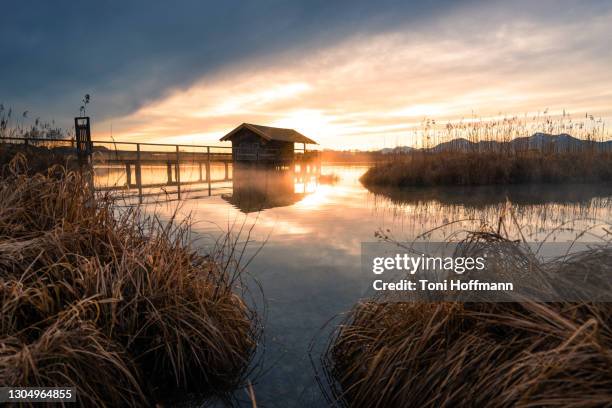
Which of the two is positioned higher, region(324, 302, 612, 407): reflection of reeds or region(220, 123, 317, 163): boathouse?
region(220, 123, 317, 163): boathouse

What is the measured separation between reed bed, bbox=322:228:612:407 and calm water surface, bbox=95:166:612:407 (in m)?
0.50

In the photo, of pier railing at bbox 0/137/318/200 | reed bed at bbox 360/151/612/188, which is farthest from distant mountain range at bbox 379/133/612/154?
pier railing at bbox 0/137/318/200

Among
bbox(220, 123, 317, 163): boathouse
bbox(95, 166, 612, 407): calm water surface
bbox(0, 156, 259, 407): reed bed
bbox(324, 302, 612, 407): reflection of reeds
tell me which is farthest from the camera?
bbox(220, 123, 317, 163): boathouse

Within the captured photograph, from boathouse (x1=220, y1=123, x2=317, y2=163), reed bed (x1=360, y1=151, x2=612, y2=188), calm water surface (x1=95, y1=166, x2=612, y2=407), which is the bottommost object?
calm water surface (x1=95, y1=166, x2=612, y2=407)

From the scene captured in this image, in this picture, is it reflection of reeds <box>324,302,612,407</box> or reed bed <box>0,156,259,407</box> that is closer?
Answer: reflection of reeds <box>324,302,612,407</box>

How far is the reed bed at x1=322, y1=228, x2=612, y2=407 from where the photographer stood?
1.62 metres

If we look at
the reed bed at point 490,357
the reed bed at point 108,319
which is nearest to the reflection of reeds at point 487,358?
the reed bed at point 490,357

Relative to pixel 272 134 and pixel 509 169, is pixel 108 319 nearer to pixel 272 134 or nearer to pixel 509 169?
pixel 509 169

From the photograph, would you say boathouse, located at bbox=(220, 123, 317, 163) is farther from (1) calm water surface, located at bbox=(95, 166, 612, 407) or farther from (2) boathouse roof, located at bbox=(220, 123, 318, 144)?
(1) calm water surface, located at bbox=(95, 166, 612, 407)

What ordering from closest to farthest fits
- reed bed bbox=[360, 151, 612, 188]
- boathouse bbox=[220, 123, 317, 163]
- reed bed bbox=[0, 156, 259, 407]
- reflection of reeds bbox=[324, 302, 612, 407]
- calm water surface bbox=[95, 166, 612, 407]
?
reflection of reeds bbox=[324, 302, 612, 407], reed bed bbox=[0, 156, 259, 407], calm water surface bbox=[95, 166, 612, 407], reed bed bbox=[360, 151, 612, 188], boathouse bbox=[220, 123, 317, 163]

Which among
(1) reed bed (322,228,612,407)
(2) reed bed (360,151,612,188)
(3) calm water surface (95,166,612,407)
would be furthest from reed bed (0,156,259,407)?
(2) reed bed (360,151,612,188)

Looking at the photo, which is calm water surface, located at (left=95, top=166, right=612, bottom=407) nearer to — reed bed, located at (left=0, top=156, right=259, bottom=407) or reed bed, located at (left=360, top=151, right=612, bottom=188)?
reed bed, located at (left=0, top=156, right=259, bottom=407)

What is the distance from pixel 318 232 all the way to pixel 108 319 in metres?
5.73

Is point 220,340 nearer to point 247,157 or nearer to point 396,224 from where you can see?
point 396,224
